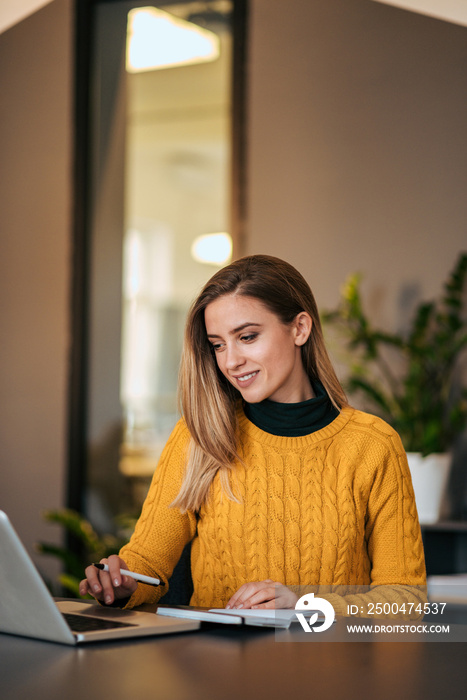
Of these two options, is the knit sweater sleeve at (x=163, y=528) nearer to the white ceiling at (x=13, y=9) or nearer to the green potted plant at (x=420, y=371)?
→ the green potted plant at (x=420, y=371)

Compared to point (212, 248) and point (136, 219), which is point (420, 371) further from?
point (136, 219)

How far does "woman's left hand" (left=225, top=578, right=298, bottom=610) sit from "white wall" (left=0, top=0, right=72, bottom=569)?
298 cm

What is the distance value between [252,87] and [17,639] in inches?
125

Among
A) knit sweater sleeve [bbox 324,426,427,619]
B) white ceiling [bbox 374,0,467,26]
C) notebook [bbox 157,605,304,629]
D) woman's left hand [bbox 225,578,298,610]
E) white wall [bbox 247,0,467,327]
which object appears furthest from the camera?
white wall [bbox 247,0,467,327]

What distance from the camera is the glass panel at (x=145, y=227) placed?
4020mm

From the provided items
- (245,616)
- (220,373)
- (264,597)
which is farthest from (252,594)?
(220,373)

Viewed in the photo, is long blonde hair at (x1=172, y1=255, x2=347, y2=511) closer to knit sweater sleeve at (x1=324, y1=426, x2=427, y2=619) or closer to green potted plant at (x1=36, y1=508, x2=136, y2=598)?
knit sweater sleeve at (x1=324, y1=426, x2=427, y2=619)

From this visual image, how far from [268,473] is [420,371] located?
1560 mm

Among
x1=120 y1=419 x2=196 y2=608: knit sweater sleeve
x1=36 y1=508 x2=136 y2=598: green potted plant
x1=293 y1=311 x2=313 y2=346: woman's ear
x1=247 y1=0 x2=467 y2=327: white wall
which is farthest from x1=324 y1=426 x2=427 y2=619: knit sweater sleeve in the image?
x1=36 y1=508 x2=136 y2=598: green potted plant

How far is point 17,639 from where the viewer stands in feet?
3.68

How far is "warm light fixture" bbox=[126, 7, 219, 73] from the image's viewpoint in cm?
406

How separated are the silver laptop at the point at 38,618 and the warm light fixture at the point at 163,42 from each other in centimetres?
339

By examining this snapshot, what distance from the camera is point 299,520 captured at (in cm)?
170

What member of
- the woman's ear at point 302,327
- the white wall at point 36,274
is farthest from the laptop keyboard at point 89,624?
the white wall at point 36,274
